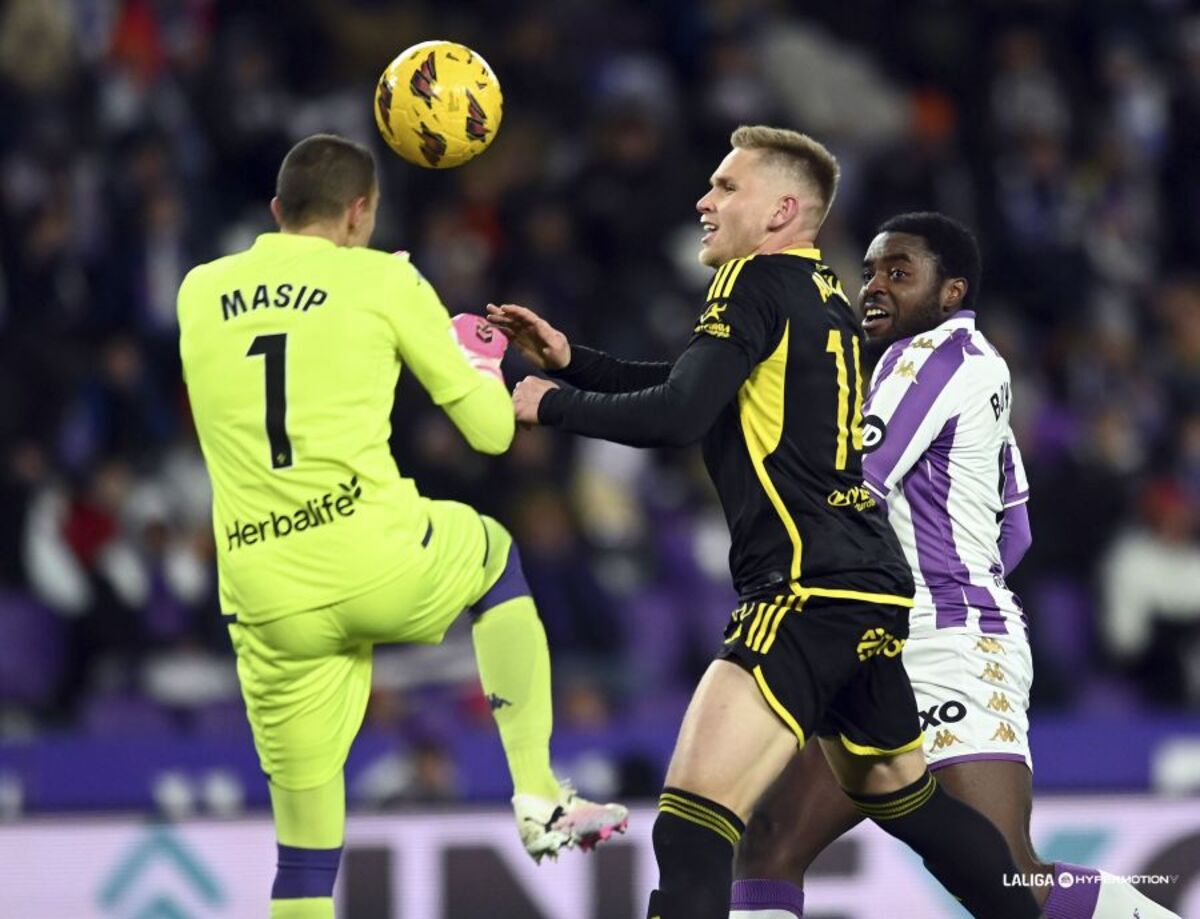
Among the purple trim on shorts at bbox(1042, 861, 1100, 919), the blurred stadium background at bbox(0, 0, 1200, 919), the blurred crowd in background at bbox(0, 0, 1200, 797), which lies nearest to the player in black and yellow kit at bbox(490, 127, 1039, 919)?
the purple trim on shorts at bbox(1042, 861, 1100, 919)

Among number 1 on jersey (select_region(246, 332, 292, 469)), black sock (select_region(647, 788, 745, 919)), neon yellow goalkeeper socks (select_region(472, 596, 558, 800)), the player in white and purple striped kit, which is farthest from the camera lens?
the player in white and purple striped kit

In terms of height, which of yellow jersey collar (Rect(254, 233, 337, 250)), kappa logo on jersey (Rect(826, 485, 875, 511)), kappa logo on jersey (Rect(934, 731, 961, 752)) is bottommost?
kappa logo on jersey (Rect(934, 731, 961, 752))

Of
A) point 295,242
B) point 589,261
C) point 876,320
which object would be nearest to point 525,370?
point 589,261

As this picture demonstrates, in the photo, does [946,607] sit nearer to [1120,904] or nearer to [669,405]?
[1120,904]

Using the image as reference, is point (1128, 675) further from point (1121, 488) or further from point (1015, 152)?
point (1015, 152)

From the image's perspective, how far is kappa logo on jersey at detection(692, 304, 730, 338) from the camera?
481 cm

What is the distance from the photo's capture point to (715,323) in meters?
4.84

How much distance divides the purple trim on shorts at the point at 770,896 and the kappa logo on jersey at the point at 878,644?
75cm

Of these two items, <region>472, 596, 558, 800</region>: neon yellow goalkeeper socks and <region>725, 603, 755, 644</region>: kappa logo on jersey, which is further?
<region>472, 596, 558, 800</region>: neon yellow goalkeeper socks

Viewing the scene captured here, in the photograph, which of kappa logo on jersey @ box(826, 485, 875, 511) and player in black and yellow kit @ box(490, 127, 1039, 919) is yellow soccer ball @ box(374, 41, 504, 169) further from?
kappa logo on jersey @ box(826, 485, 875, 511)

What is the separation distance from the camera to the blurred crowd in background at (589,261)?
978 cm

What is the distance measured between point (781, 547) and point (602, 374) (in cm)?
77

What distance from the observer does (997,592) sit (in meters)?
5.44

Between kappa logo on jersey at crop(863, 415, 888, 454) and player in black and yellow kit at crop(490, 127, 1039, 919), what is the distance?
0.21m
